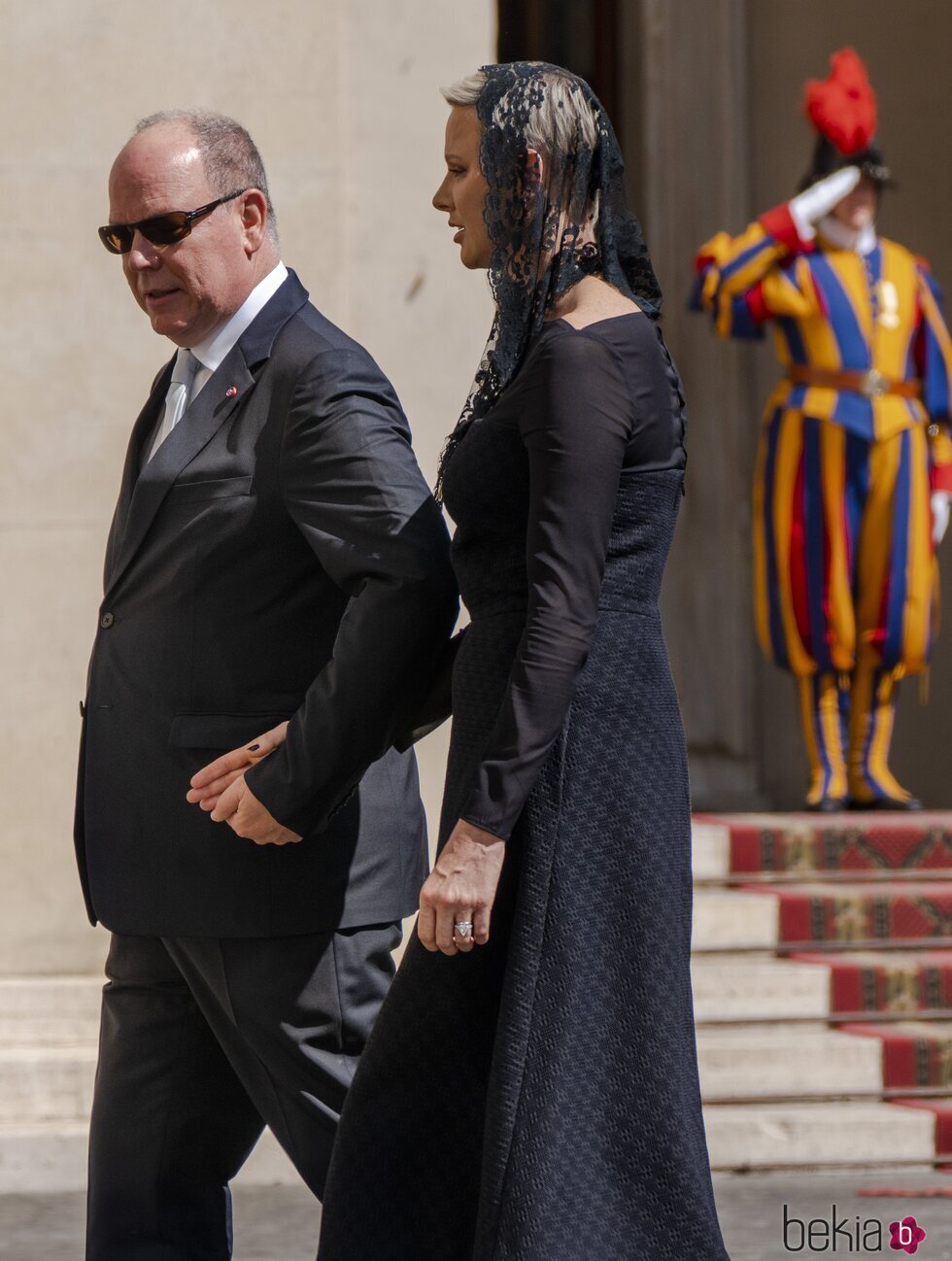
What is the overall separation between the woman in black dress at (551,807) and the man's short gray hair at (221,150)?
46cm

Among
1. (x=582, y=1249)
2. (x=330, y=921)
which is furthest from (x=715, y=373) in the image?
(x=582, y=1249)

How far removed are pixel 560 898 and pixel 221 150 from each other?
3.89ft

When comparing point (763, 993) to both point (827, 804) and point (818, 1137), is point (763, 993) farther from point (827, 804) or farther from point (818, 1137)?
point (827, 804)

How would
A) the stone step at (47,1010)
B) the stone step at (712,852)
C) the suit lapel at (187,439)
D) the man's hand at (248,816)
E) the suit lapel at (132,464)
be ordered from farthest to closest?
the stone step at (712,852)
the stone step at (47,1010)
the suit lapel at (132,464)
the suit lapel at (187,439)
the man's hand at (248,816)

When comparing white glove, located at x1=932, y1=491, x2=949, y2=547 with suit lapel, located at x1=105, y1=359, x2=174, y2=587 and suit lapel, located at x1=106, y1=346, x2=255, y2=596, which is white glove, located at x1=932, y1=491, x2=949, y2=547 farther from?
suit lapel, located at x1=106, y1=346, x2=255, y2=596

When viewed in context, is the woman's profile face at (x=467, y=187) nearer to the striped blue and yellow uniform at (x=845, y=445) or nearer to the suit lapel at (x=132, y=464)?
the suit lapel at (x=132, y=464)

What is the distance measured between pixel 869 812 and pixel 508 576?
147 inches

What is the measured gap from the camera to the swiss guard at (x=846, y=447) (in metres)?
5.84

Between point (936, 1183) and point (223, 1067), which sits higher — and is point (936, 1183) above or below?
below

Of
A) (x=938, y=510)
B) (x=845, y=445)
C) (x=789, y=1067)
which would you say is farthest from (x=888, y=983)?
(x=845, y=445)

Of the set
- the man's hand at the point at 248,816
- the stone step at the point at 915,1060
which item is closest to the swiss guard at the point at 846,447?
the stone step at the point at 915,1060

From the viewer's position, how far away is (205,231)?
2.67m

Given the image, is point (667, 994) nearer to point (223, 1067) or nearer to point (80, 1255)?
point (223, 1067)
